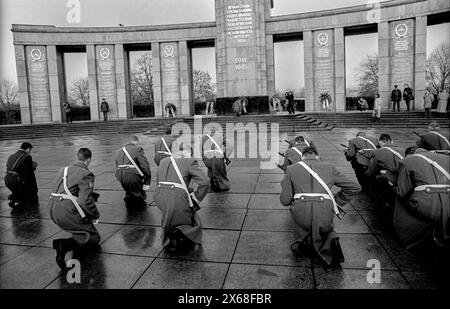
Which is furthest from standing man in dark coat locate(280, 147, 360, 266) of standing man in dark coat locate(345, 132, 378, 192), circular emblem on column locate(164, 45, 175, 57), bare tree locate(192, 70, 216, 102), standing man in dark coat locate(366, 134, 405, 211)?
bare tree locate(192, 70, 216, 102)

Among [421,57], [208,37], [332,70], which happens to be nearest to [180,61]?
[208,37]

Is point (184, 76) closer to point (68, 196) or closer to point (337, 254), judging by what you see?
point (68, 196)

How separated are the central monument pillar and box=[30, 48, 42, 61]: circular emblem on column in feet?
54.4

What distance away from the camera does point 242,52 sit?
26.0 m

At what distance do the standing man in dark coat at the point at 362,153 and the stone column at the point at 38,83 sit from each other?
30.0 metres

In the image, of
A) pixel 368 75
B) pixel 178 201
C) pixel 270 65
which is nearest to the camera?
pixel 178 201

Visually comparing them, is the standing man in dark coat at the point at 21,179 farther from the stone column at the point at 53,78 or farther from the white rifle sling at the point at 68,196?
the stone column at the point at 53,78

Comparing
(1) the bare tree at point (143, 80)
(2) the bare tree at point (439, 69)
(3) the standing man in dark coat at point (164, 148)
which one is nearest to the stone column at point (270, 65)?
(3) the standing man in dark coat at point (164, 148)

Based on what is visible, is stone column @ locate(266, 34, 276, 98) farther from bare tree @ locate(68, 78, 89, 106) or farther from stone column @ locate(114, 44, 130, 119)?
bare tree @ locate(68, 78, 89, 106)

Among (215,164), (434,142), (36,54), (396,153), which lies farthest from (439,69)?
(215,164)

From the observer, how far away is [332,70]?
28469 mm

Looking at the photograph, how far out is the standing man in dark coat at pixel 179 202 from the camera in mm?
4637

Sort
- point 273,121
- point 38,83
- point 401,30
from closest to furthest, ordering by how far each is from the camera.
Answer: point 273,121
point 401,30
point 38,83

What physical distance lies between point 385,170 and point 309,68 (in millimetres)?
24639
